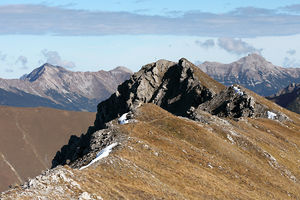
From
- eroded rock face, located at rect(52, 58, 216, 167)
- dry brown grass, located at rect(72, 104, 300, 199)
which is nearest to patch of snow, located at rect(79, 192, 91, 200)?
dry brown grass, located at rect(72, 104, 300, 199)

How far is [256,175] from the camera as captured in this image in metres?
59.8

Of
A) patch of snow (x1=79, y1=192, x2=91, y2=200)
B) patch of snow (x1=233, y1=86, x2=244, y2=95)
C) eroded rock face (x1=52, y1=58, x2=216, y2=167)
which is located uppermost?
patch of snow (x1=79, y1=192, x2=91, y2=200)

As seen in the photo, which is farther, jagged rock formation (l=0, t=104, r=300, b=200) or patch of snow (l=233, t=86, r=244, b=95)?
patch of snow (l=233, t=86, r=244, b=95)

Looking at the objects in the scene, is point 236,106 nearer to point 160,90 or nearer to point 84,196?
point 160,90

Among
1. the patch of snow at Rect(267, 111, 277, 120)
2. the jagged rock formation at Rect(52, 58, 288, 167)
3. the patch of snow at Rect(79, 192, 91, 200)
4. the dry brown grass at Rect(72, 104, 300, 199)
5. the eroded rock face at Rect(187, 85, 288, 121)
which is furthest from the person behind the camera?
the jagged rock formation at Rect(52, 58, 288, 167)

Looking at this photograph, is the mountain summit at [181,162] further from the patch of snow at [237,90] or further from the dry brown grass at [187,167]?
the patch of snow at [237,90]

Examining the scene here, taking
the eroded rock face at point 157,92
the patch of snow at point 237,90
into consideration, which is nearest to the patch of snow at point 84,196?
the patch of snow at point 237,90

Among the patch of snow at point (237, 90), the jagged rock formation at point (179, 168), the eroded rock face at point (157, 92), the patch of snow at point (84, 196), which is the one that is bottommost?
the eroded rock face at point (157, 92)

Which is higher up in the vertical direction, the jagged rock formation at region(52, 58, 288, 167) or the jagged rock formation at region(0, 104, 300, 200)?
the jagged rock formation at region(0, 104, 300, 200)

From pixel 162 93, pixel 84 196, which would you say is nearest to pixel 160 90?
pixel 162 93

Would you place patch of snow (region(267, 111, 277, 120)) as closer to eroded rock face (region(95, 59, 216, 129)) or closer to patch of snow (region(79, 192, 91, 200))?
eroded rock face (region(95, 59, 216, 129))

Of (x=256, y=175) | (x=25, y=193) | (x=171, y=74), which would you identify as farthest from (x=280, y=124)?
(x=25, y=193)

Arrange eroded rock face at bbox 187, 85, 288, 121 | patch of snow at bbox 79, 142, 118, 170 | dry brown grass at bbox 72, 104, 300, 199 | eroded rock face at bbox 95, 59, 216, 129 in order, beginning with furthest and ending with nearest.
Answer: eroded rock face at bbox 95, 59, 216, 129, eroded rock face at bbox 187, 85, 288, 121, patch of snow at bbox 79, 142, 118, 170, dry brown grass at bbox 72, 104, 300, 199

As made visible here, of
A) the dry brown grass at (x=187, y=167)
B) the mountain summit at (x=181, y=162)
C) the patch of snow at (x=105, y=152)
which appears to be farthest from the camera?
the patch of snow at (x=105, y=152)
